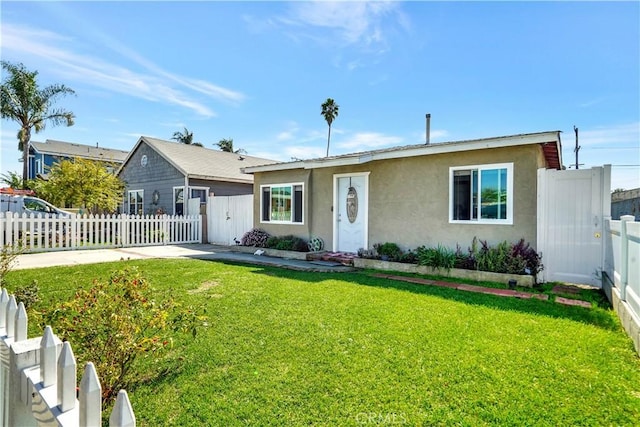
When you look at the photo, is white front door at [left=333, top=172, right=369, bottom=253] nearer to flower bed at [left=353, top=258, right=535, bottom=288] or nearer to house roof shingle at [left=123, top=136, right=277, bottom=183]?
flower bed at [left=353, top=258, right=535, bottom=288]

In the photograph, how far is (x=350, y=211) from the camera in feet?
35.8

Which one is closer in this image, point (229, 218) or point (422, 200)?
point (422, 200)

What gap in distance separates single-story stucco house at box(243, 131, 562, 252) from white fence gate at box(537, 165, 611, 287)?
0.28m

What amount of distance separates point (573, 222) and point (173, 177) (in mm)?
17668

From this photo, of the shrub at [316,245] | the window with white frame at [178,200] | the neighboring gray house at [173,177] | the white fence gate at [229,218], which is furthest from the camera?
the window with white frame at [178,200]

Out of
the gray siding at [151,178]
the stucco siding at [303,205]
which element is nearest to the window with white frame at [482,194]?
Result: the stucco siding at [303,205]

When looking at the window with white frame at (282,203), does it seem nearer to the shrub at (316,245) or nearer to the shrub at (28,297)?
the shrub at (316,245)

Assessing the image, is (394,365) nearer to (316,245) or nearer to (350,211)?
(350,211)

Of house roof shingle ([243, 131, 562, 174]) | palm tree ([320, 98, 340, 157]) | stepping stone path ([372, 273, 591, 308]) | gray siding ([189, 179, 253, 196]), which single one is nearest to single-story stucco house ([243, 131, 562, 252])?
house roof shingle ([243, 131, 562, 174])

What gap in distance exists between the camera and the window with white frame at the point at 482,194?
26.1 ft

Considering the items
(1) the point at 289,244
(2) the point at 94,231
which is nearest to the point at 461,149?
(1) the point at 289,244

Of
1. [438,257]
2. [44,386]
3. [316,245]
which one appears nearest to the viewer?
[44,386]

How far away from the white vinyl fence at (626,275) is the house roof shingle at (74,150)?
3299cm

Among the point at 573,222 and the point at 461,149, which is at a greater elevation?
the point at 461,149
